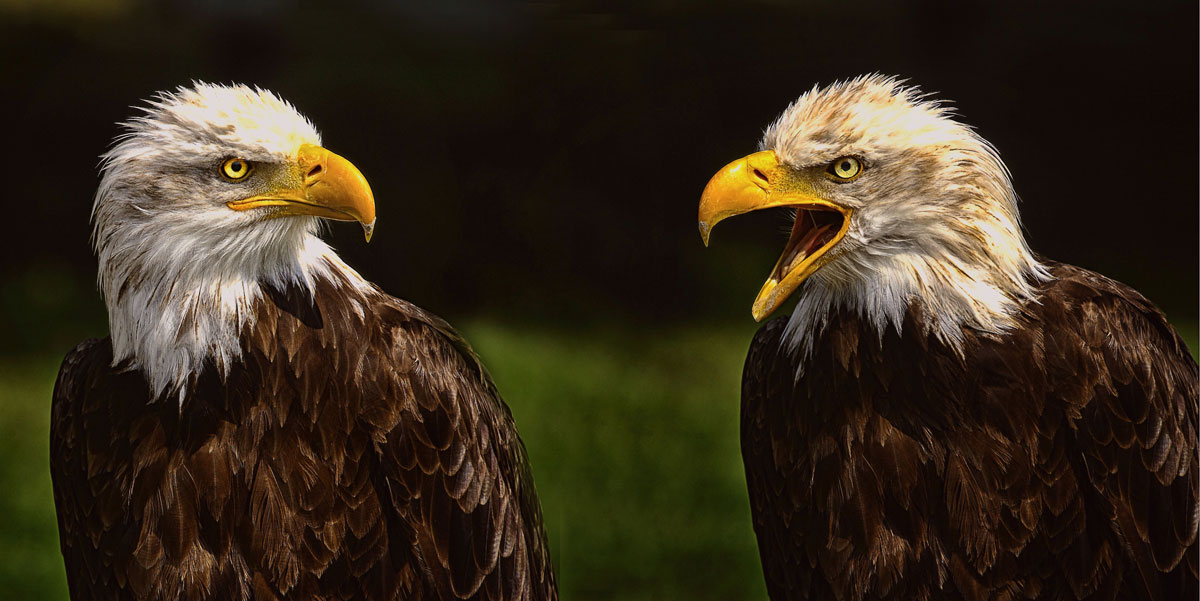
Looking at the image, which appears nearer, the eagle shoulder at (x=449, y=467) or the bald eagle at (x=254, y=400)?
the bald eagle at (x=254, y=400)

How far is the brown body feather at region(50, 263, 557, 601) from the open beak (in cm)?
61

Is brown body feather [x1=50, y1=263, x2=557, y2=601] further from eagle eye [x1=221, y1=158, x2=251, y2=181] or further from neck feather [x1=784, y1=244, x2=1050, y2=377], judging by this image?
neck feather [x1=784, y1=244, x2=1050, y2=377]

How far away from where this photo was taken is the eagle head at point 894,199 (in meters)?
2.03

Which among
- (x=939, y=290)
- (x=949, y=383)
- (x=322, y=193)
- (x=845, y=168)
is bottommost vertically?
(x=949, y=383)

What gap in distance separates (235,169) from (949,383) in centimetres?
133

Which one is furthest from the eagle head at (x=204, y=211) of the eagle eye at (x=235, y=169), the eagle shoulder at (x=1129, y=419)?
the eagle shoulder at (x=1129, y=419)

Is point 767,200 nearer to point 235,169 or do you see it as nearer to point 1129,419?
point 1129,419

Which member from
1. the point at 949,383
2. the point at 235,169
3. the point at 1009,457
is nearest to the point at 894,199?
the point at 949,383

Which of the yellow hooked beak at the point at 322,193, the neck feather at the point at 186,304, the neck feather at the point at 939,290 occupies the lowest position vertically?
the neck feather at the point at 186,304

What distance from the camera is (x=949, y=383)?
2.11m

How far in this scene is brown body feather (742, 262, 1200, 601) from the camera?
2109 millimetres

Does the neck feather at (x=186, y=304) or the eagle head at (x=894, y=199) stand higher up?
the eagle head at (x=894, y=199)

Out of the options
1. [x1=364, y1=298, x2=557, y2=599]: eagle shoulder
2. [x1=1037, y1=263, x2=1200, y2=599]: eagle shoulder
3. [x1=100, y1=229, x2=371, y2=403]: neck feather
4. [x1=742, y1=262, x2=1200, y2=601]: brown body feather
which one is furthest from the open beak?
[x1=100, y1=229, x2=371, y2=403]: neck feather

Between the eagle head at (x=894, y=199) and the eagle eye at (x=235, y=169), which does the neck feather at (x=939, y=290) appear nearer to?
the eagle head at (x=894, y=199)
